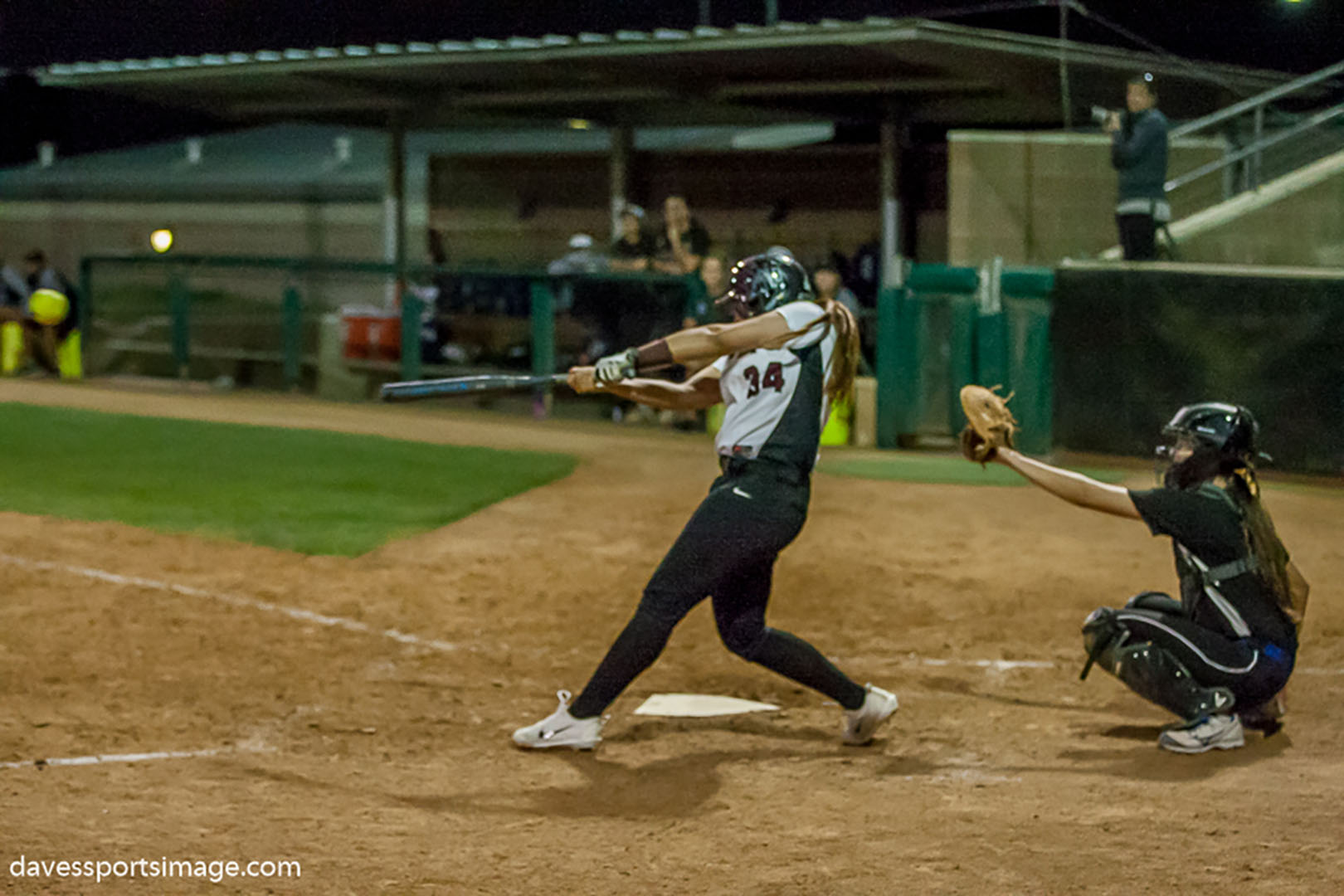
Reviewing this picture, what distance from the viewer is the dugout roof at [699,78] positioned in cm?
1541

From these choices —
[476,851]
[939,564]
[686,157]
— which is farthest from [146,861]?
[686,157]

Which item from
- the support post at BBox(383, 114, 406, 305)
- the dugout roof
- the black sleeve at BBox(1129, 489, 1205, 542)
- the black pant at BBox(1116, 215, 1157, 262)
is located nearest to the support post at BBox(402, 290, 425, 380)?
the dugout roof

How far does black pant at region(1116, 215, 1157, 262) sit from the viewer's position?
12.6 meters

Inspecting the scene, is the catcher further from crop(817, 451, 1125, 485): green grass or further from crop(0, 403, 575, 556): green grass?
crop(817, 451, 1125, 485): green grass

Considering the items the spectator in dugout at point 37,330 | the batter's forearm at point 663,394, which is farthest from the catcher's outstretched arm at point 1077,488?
the spectator in dugout at point 37,330

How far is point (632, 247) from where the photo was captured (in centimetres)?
1474

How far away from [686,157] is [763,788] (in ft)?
53.3

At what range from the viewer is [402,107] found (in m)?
21.2

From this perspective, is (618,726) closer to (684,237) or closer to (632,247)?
(684,237)

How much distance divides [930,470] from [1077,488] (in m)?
6.87

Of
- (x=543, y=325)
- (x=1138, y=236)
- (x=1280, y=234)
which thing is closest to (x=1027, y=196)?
(x=1138, y=236)

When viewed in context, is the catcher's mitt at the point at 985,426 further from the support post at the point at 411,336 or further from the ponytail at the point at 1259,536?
the support post at the point at 411,336

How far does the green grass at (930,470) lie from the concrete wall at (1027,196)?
8.57 ft

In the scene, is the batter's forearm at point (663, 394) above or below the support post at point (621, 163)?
below
